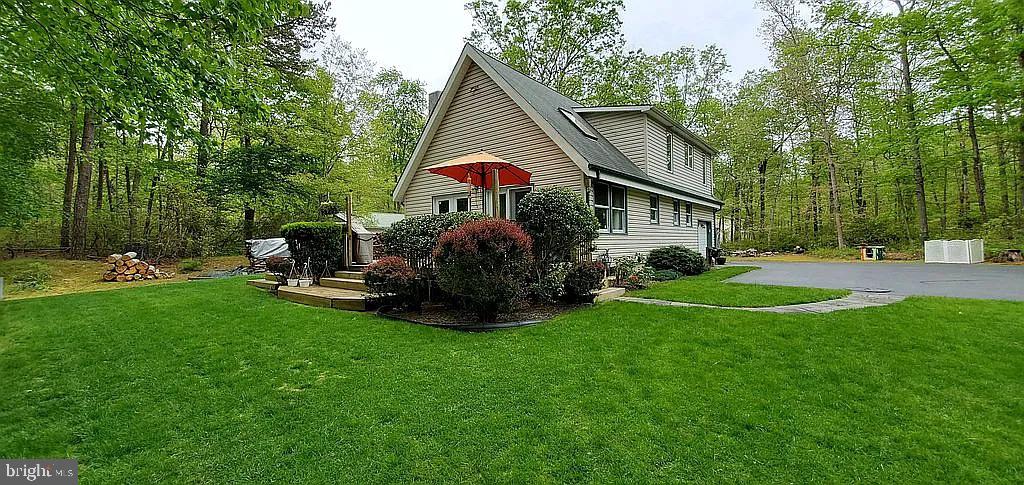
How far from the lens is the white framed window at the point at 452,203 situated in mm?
11875

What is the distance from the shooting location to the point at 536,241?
6.89m

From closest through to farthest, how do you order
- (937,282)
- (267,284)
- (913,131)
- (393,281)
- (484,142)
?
(393,281)
(267,284)
(937,282)
(484,142)
(913,131)

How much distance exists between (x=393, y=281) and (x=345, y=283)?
2324 mm

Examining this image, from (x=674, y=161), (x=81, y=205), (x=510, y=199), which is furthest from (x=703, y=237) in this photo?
(x=81, y=205)

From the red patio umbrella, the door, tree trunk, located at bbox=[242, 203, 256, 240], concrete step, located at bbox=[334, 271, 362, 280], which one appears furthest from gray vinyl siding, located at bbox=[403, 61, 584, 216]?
the door

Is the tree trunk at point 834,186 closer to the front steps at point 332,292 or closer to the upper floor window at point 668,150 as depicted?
the upper floor window at point 668,150

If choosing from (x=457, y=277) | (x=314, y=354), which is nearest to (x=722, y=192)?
(x=457, y=277)

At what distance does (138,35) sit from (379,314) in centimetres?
438

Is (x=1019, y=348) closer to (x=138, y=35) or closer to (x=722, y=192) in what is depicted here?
(x=138, y=35)

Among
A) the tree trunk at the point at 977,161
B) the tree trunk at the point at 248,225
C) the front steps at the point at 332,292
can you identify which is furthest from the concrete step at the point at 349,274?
the tree trunk at the point at 977,161

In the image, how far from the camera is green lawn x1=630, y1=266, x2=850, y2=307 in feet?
23.0

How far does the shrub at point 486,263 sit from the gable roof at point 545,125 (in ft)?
12.9

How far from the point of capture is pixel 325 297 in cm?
723

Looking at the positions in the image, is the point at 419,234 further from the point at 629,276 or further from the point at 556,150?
the point at 629,276
